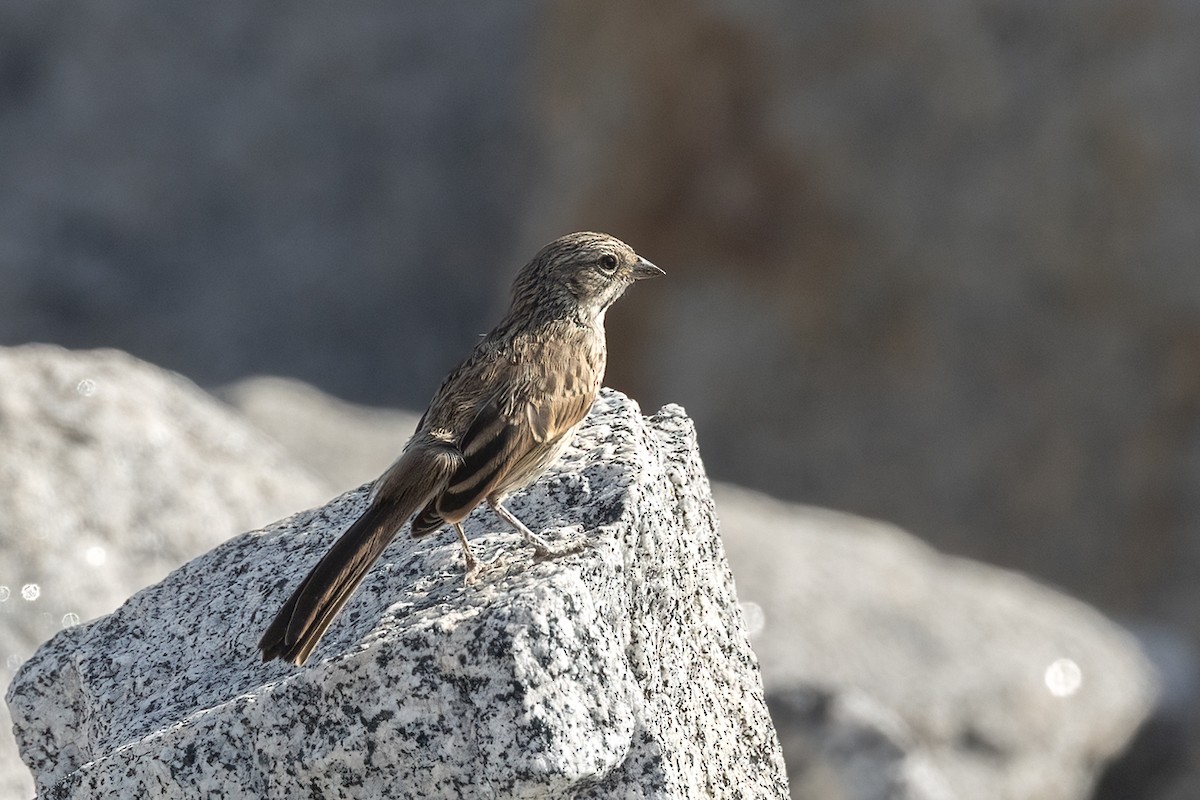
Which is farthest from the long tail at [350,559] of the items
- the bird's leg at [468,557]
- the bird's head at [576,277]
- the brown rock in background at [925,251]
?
the brown rock in background at [925,251]

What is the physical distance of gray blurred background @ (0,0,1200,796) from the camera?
12.7 m

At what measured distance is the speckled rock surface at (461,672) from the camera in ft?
10.9

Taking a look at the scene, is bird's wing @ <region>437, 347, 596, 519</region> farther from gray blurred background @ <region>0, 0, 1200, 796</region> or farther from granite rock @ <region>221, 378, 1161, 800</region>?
gray blurred background @ <region>0, 0, 1200, 796</region>

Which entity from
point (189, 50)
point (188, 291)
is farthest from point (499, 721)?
point (189, 50)

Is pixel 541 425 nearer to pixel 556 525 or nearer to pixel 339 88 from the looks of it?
pixel 556 525

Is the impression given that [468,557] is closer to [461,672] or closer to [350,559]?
[350,559]

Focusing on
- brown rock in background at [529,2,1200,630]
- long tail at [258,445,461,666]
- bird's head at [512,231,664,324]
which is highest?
brown rock in background at [529,2,1200,630]

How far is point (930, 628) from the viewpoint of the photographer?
952 centimetres

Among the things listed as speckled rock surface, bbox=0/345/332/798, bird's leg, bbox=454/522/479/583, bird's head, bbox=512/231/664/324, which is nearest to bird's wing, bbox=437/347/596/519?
bird's leg, bbox=454/522/479/583

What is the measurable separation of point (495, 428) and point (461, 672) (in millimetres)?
854

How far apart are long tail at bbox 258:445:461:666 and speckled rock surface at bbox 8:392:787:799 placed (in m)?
0.08

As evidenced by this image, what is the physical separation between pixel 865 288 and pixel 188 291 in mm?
8567

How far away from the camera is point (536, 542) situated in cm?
376

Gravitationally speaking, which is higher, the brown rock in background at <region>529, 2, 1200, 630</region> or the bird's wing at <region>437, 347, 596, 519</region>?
the brown rock in background at <region>529, 2, 1200, 630</region>
